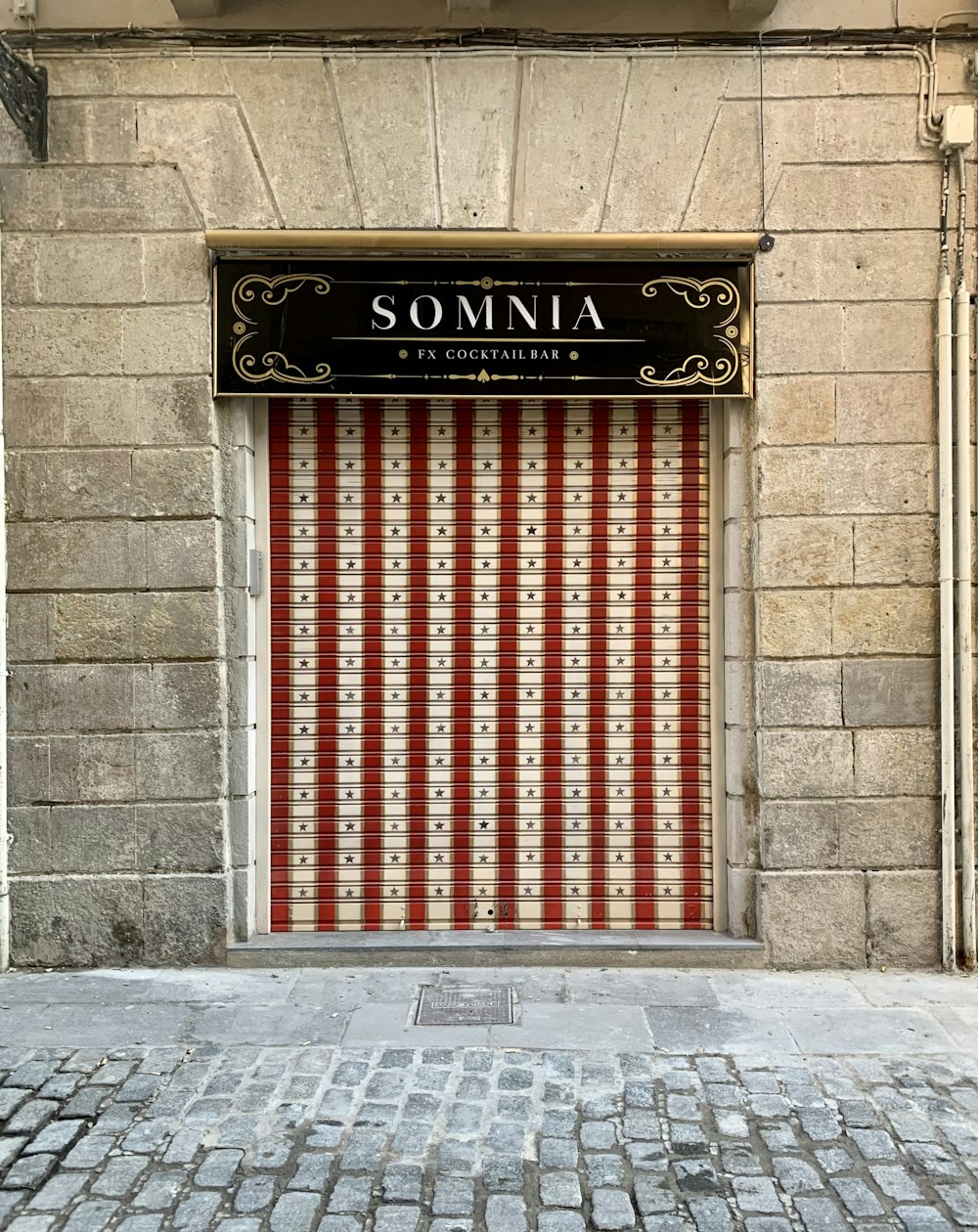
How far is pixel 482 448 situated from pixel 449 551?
598 mm

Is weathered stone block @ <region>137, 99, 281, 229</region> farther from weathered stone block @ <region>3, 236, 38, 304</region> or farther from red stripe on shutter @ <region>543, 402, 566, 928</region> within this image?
red stripe on shutter @ <region>543, 402, 566, 928</region>

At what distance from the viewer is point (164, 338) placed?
17.4 feet

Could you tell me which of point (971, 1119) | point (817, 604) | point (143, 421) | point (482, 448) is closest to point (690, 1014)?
point (971, 1119)

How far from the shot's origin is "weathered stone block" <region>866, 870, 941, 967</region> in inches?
207

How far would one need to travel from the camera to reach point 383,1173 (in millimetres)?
3367

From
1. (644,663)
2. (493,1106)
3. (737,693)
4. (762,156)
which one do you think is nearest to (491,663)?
(644,663)

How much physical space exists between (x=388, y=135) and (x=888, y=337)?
2807 millimetres

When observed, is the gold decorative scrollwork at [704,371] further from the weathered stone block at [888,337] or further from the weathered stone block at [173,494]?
the weathered stone block at [173,494]

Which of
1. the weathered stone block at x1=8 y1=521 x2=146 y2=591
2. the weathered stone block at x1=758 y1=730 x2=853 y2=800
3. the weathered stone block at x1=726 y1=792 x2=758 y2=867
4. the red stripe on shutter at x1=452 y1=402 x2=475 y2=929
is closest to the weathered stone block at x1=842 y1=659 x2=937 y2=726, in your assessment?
the weathered stone block at x1=758 y1=730 x2=853 y2=800

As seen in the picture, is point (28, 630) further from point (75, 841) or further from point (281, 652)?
point (281, 652)

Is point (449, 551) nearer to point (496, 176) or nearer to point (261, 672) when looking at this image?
point (261, 672)

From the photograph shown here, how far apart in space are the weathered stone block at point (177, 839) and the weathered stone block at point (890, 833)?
3.28 meters

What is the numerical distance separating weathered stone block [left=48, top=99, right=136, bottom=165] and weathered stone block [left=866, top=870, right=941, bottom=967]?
543 centimetres

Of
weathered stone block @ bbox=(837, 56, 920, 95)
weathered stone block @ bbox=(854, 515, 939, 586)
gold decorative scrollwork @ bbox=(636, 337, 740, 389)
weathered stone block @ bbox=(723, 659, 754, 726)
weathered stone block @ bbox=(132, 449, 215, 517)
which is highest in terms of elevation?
weathered stone block @ bbox=(837, 56, 920, 95)
